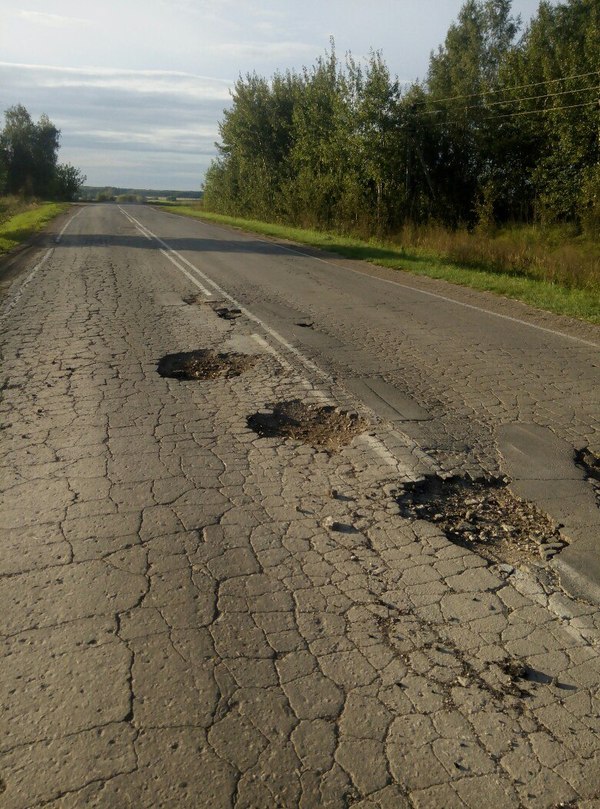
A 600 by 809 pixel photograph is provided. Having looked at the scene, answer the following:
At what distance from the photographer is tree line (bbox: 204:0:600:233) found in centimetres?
2367

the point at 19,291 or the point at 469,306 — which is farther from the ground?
the point at 469,306

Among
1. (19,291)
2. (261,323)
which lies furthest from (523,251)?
(19,291)

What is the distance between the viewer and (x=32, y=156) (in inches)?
3809

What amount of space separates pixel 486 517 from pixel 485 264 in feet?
51.6

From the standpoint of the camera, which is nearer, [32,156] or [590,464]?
[590,464]

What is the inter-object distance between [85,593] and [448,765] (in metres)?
1.97

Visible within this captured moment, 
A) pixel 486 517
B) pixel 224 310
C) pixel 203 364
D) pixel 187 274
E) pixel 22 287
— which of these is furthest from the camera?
pixel 187 274

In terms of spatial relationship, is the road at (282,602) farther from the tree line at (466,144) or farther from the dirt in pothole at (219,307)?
the tree line at (466,144)

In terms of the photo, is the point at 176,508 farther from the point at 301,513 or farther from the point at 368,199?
the point at 368,199

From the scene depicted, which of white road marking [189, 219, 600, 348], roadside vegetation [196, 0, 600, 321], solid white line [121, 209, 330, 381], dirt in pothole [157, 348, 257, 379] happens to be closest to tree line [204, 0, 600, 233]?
roadside vegetation [196, 0, 600, 321]

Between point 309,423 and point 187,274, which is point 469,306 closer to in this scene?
point 187,274

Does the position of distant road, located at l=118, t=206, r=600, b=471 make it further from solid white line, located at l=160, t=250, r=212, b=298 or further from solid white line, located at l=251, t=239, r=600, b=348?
solid white line, located at l=160, t=250, r=212, b=298

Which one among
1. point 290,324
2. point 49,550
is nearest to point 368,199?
point 290,324

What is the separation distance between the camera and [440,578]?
12.8 ft
